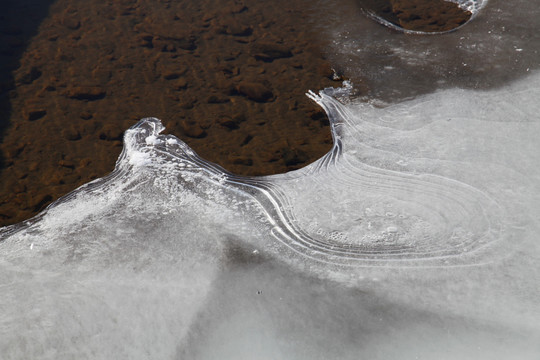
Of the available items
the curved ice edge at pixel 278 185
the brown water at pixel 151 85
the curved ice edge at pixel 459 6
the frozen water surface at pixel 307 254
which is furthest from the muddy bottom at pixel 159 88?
the curved ice edge at pixel 459 6

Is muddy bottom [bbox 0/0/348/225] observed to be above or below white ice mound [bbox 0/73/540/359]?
above

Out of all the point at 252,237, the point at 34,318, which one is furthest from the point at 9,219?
the point at 252,237

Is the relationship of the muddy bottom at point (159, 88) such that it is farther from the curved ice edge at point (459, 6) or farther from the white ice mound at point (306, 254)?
the curved ice edge at point (459, 6)

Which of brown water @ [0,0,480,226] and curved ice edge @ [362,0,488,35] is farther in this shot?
curved ice edge @ [362,0,488,35]

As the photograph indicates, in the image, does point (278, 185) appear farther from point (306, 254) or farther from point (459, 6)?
point (459, 6)

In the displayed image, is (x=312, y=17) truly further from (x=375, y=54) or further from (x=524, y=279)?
(x=524, y=279)

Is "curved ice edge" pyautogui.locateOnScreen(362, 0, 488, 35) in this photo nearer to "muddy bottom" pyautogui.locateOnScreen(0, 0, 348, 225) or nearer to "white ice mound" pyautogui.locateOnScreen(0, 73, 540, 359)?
"muddy bottom" pyautogui.locateOnScreen(0, 0, 348, 225)

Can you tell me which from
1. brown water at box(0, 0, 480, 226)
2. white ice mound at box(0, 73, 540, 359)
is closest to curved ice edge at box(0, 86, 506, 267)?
white ice mound at box(0, 73, 540, 359)
